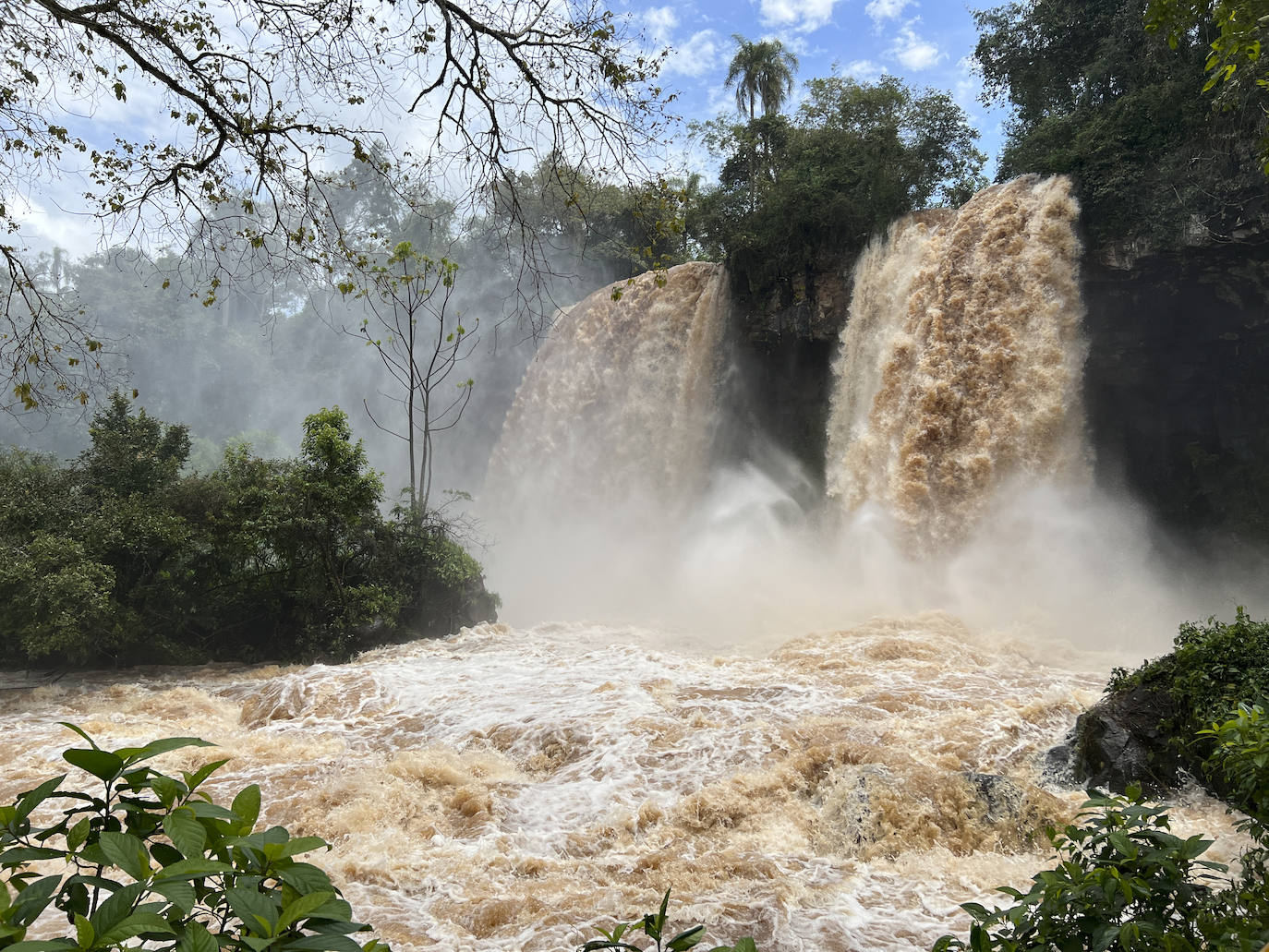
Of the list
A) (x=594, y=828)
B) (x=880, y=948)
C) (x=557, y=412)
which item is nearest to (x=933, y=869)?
(x=880, y=948)

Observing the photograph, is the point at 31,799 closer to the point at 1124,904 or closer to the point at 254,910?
the point at 254,910

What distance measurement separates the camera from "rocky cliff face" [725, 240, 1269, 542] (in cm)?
1199

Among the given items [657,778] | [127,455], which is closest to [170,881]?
[657,778]

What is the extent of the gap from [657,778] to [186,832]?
5128mm

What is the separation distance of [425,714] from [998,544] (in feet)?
29.7

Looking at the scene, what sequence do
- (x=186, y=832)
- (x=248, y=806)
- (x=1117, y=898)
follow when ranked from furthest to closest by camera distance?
(x=1117, y=898)
(x=248, y=806)
(x=186, y=832)

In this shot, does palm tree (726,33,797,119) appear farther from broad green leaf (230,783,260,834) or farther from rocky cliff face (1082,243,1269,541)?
broad green leaf (230,783,260,834)

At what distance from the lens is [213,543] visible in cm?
1266

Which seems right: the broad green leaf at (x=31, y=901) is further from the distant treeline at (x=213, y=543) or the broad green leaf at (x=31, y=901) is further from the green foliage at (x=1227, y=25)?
the distant treeline at (x=213, y=543)

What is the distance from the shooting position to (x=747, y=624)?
13984 mm

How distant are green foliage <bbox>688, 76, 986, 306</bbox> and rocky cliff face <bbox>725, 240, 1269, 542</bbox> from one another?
466 cm

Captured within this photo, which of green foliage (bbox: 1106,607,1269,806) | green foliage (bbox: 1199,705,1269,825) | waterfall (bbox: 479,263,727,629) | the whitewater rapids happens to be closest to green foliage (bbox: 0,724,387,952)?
green foliage (bbox: 1199,705,1269,825)

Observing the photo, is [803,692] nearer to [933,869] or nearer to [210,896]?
[933,869]

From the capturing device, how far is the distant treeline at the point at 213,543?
11.6m
